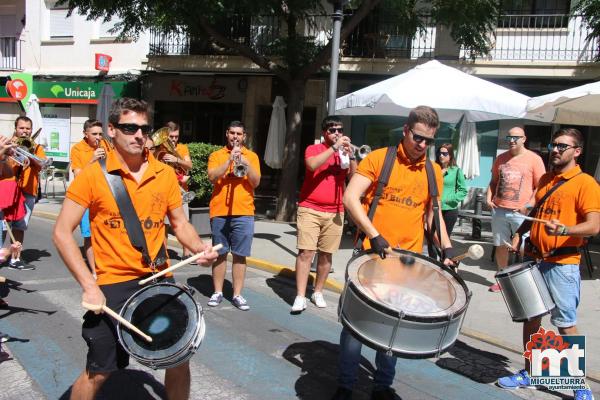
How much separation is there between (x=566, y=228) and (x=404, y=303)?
1.52 metres

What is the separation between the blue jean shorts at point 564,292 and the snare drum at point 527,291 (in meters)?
0.12

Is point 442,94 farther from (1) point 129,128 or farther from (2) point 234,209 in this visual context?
(1) point 129,128

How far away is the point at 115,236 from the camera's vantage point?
299cm

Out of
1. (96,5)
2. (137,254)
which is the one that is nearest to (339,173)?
(137,254)

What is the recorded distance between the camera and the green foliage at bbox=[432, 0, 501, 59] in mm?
12102

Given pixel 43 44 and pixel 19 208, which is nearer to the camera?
pixel 19 208

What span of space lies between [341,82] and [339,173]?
10.9 metres

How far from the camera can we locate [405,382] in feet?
14.2

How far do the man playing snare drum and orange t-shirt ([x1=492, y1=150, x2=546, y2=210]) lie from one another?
348cm

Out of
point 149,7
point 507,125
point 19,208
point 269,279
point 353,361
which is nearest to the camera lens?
point 353,361

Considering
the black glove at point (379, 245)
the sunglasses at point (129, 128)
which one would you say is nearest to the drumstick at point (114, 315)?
the sunglasses at point (129, 128)

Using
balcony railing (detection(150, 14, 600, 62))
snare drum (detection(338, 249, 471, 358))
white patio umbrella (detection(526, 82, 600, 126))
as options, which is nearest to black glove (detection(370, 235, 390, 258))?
snare drum (detection(338, 249, 471, 358))

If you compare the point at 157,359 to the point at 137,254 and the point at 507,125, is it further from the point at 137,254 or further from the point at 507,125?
the point at 507,125

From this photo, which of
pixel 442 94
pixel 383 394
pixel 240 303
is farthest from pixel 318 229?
pixel 442 94
